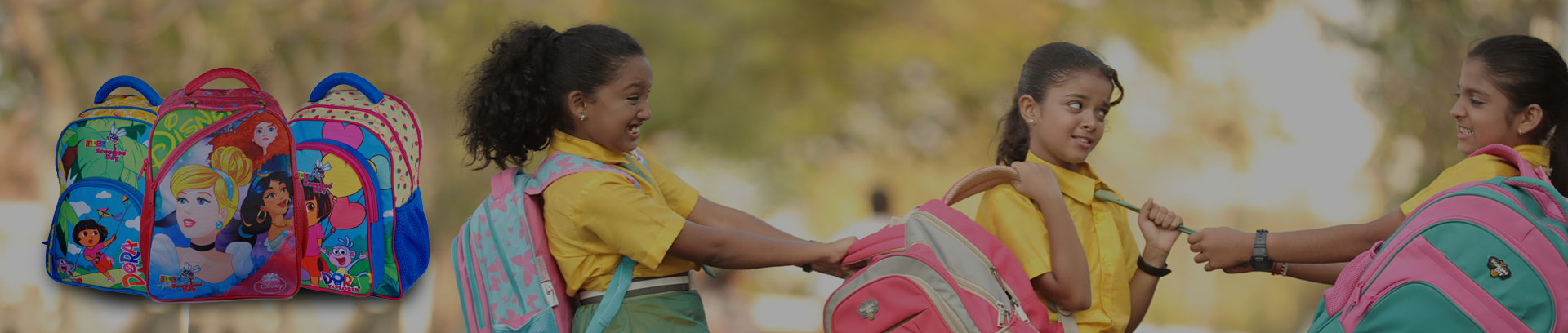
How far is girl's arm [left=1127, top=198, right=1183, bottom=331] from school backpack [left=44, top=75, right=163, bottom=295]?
98.0 inches

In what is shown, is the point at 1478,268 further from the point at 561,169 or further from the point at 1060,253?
the point at 561,169

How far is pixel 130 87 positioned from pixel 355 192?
2.36 ft

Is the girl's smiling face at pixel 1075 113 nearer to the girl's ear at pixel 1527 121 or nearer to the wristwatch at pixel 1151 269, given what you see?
the wristwatch at pixel 1151 269

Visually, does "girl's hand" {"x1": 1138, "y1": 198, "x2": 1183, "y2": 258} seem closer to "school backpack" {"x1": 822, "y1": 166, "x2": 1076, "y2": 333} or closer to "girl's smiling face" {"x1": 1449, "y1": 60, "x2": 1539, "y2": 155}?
"school backpack" {"x1": 822, "y1": 166, "x2": 1076, "y2": 333}

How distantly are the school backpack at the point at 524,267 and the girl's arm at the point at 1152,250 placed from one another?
0.93 m

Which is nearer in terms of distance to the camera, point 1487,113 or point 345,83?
point 1487,113

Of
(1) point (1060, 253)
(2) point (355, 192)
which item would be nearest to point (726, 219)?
(1) point (1060, 253)

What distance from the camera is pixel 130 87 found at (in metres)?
3.06

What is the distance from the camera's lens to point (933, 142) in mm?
6648

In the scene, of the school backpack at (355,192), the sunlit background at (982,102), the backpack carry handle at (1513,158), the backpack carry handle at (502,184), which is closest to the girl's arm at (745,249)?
the backpack carry handle at (502,184)

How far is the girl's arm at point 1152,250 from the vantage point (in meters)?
2.17

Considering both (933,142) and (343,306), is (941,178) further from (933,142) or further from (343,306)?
(343,306)

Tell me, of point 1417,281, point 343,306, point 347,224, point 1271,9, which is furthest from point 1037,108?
point 1271,9

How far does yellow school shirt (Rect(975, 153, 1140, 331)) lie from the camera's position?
2059 millimetres
